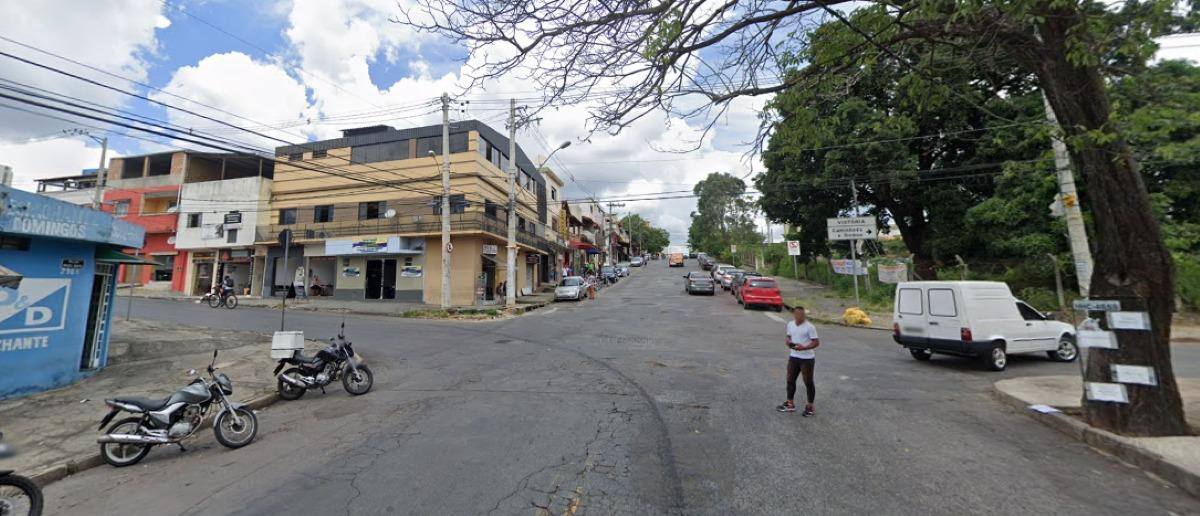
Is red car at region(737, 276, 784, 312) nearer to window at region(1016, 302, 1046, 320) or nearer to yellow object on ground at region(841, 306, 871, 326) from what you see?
yellow object on ground at region(841, 306, 871, 326)

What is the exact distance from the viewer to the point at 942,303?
9586 mm

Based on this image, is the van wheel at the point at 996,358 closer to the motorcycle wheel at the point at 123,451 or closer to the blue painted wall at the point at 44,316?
the motorcycle wheel at the point at 123,451

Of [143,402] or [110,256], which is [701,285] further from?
[143,402]

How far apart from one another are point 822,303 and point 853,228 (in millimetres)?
4191

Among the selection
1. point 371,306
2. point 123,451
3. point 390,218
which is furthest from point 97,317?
point 390,218

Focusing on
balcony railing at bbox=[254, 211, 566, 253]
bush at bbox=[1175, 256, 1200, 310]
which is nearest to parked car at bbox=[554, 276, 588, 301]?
balcony railing at bbox=[254, 211, 566, 253]

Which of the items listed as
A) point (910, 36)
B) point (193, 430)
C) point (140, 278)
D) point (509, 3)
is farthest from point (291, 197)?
point (910, 36)

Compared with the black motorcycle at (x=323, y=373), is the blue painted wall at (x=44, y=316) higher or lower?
higher

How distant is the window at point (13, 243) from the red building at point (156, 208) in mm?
33396

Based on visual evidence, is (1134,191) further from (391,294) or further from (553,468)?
(391,294)

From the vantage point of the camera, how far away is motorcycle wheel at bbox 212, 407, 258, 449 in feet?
17.1

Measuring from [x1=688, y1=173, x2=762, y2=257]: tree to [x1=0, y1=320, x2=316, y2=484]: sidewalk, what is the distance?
180 feet

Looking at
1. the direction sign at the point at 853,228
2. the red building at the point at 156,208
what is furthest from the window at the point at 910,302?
the red building at the point at 156,208

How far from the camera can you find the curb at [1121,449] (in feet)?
12.9
